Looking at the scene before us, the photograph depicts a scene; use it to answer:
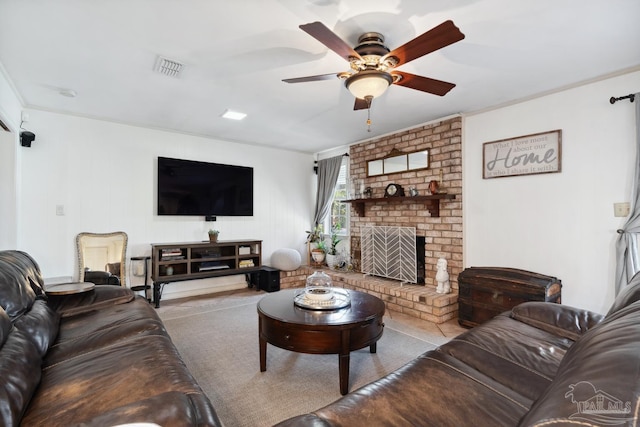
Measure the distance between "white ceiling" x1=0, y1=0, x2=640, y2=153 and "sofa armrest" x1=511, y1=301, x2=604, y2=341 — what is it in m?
1.85

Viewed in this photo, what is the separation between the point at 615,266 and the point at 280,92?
344cm

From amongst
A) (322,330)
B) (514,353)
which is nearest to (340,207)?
(322,330)

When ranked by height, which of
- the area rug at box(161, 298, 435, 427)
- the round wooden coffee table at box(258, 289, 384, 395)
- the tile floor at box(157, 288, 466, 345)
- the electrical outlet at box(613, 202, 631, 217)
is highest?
the electrical outlet at box(613, 202, 631, 217)

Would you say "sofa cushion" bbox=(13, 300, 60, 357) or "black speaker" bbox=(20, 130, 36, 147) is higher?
"black speaker" bbox=(20, 130, 36, 147)

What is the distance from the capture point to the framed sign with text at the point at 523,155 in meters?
3.03

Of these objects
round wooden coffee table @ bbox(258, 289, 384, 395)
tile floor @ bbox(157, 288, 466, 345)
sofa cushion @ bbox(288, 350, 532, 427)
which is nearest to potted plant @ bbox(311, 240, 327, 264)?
tile floor @ bbox(157, 288, 466, 345)

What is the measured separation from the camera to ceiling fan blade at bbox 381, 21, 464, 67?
154cm

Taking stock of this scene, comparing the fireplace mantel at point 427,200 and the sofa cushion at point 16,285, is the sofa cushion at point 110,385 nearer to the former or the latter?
the sofa cushion at point 16,285

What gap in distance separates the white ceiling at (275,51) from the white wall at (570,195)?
0.68 ft

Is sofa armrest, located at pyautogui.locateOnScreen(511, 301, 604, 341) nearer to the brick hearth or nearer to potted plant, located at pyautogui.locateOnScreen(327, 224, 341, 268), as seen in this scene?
the brick hearth

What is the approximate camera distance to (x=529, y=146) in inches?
126

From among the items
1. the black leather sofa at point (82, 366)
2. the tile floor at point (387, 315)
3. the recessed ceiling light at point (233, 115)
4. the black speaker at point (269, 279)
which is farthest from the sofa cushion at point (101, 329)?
the black speaker at point (269, 279)

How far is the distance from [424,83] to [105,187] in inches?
158

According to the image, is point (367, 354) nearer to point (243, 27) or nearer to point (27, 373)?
point (27, 373)
